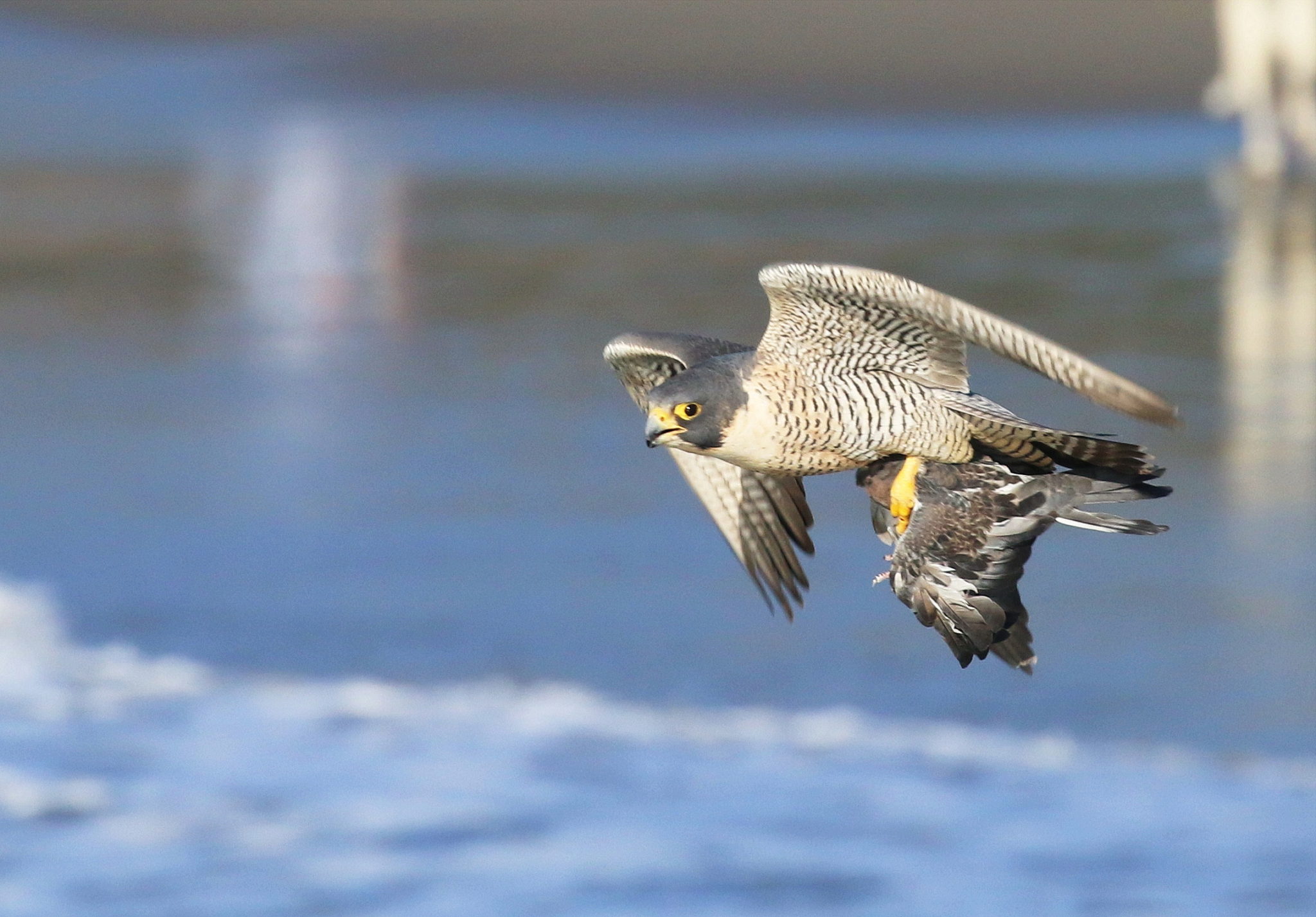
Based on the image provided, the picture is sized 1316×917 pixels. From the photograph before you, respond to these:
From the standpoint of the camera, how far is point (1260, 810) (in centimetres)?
1748

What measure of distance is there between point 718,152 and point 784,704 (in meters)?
36.4

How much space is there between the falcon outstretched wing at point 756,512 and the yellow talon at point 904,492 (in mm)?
1054

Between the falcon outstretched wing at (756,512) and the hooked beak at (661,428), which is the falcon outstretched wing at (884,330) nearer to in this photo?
the hooked beak at (661,428)

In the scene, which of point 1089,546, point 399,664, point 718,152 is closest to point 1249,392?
point 1089,546

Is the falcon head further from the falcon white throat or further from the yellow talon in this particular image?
the yellow talon

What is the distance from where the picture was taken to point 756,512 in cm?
704

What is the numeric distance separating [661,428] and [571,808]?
14346 mm

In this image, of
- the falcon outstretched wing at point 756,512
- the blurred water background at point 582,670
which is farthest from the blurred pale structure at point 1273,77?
the falcon outstretched wing at point 756,512

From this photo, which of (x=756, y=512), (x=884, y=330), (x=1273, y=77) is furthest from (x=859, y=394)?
(x=1273, y=77)

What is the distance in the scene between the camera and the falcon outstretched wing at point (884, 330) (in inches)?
205

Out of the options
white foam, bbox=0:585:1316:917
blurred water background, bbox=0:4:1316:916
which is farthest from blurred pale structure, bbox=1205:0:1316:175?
white foam, bbox=0:585:1316:917

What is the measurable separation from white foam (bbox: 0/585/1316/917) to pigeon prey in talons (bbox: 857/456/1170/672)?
1241cm

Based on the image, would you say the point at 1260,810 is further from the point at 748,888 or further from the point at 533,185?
the point at 533,185

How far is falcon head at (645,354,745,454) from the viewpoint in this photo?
539cm
